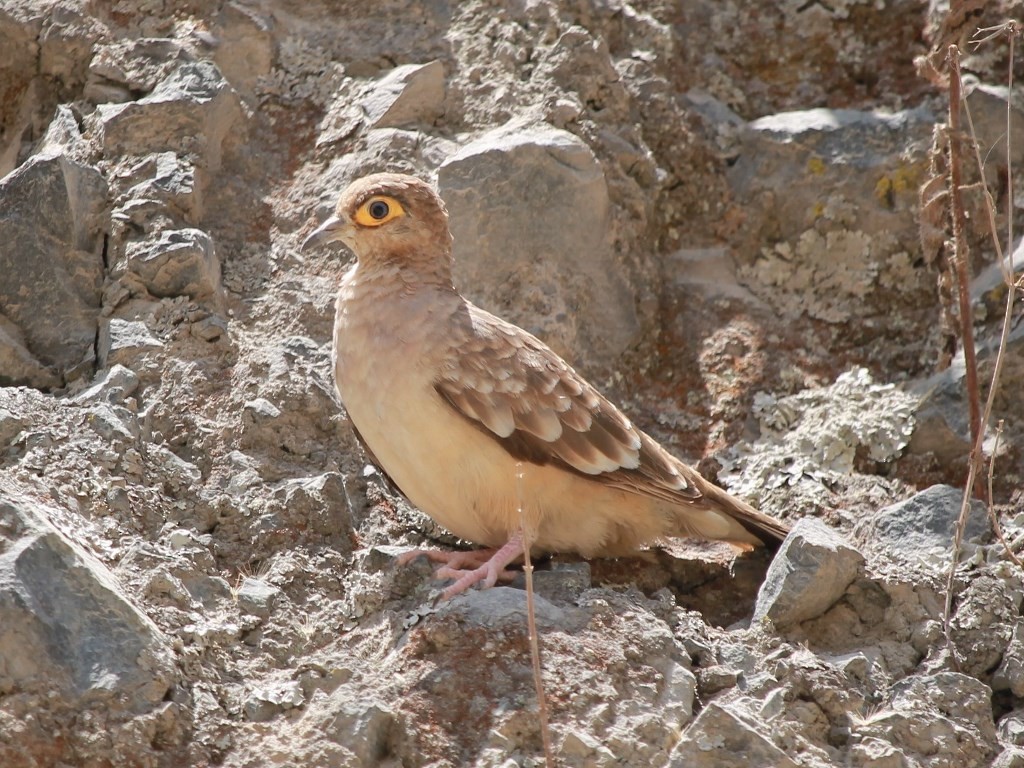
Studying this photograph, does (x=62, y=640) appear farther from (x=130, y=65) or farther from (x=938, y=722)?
(x=130, y=65)

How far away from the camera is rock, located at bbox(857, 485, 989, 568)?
212 inches

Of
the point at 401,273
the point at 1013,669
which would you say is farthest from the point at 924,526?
the point at 401,273

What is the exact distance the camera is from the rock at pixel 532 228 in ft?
21.8

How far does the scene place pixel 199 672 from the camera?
4426 millimetres

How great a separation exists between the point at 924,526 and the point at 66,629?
360 cm

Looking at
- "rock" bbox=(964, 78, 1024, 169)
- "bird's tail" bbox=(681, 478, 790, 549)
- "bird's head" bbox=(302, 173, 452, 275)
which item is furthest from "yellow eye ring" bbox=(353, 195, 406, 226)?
"rock" bbox=(964, 78, 1024, 169)

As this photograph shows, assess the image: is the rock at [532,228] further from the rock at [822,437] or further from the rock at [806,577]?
the rock at [806,577]

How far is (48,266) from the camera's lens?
602 cm

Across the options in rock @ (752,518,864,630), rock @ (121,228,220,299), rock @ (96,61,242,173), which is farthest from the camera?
rock @ (96,61,242,173)

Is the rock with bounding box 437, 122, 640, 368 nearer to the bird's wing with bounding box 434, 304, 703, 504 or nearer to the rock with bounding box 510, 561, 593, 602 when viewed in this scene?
the bird's wing with bounding box 434, 304, 703, 504

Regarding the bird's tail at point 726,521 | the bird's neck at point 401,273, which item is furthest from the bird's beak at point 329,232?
the bird's tail at point 726,521

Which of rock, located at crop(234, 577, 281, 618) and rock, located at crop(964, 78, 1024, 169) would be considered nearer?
rock, located at crop(234, 577, 281, 618)

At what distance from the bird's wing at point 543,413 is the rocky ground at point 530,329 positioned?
1.49 feet

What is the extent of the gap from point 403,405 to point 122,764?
1.77 meters
